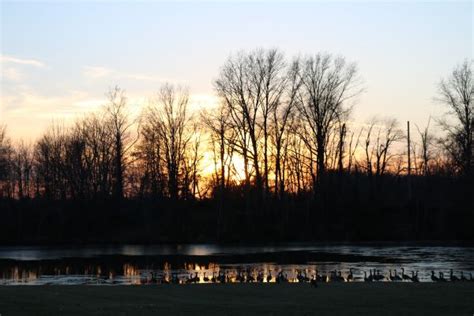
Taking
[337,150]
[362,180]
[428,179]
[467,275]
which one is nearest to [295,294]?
[467,275]

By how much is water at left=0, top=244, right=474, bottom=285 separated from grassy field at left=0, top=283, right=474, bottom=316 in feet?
18.4

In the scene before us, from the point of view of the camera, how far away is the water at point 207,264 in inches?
1350

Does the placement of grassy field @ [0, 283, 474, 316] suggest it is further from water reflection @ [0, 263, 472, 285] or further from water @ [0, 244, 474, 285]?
water @ [0, 244, 474, 285]

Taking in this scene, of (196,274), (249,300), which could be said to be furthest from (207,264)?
(249,300)

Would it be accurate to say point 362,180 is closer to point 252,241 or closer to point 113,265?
point 252,241

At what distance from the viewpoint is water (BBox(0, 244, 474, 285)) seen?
112 feet

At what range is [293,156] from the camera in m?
78.4

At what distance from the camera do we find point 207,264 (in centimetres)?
4253

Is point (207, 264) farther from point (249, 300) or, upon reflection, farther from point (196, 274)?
point (249, 300)

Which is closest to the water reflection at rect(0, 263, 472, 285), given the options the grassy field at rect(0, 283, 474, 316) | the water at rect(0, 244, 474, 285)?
the water at rect(0, 244, 474, 285)

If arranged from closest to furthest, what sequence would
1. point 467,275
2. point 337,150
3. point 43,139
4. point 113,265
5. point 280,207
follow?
point 467,275 < point 113,265 < point 280,207 < point 337,150 < point 43,139

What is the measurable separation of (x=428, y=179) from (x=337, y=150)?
12.4 meters

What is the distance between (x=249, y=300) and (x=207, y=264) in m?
20.7

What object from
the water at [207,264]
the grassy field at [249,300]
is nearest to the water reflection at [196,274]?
the water at [207,264]
